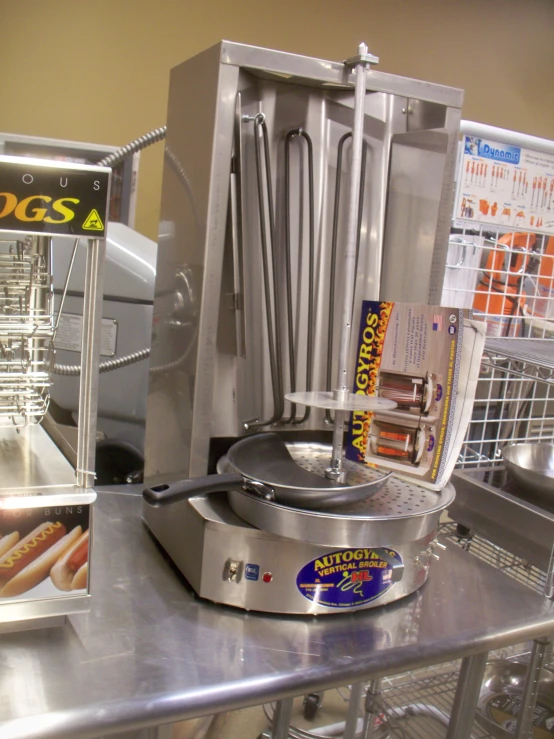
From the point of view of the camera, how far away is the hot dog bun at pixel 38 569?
627 millimetres

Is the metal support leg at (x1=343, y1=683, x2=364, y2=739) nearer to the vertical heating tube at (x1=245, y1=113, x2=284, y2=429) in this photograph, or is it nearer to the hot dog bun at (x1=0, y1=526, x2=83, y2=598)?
the vertical heating tube at (x1=245, y1=113, x2=284, y2=429)

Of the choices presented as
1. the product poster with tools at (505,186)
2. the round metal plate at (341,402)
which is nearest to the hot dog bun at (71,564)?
the round metal plate at (341,402)

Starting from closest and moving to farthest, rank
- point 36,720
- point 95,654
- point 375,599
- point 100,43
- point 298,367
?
point 36,720 → point 95,654 → point 375,599 → point 298,367 → point 100,43

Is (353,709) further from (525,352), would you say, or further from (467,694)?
(525,352)

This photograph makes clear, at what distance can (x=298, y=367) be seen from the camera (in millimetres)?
954

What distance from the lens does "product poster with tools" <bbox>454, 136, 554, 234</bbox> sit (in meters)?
1.20

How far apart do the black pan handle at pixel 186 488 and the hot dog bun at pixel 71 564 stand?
7 centimetres

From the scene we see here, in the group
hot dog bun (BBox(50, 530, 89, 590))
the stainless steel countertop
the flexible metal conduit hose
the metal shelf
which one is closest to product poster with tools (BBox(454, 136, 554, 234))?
the metal shelf

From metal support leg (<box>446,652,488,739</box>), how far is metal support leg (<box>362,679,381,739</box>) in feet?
1.38

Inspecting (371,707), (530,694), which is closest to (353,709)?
(371,707)

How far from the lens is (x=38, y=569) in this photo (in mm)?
634

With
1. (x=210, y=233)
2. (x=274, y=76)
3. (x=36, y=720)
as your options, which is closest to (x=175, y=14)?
(x=274, y=76)

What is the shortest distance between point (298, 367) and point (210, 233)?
26 centimetres

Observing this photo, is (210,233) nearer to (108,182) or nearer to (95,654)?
(108,182)
